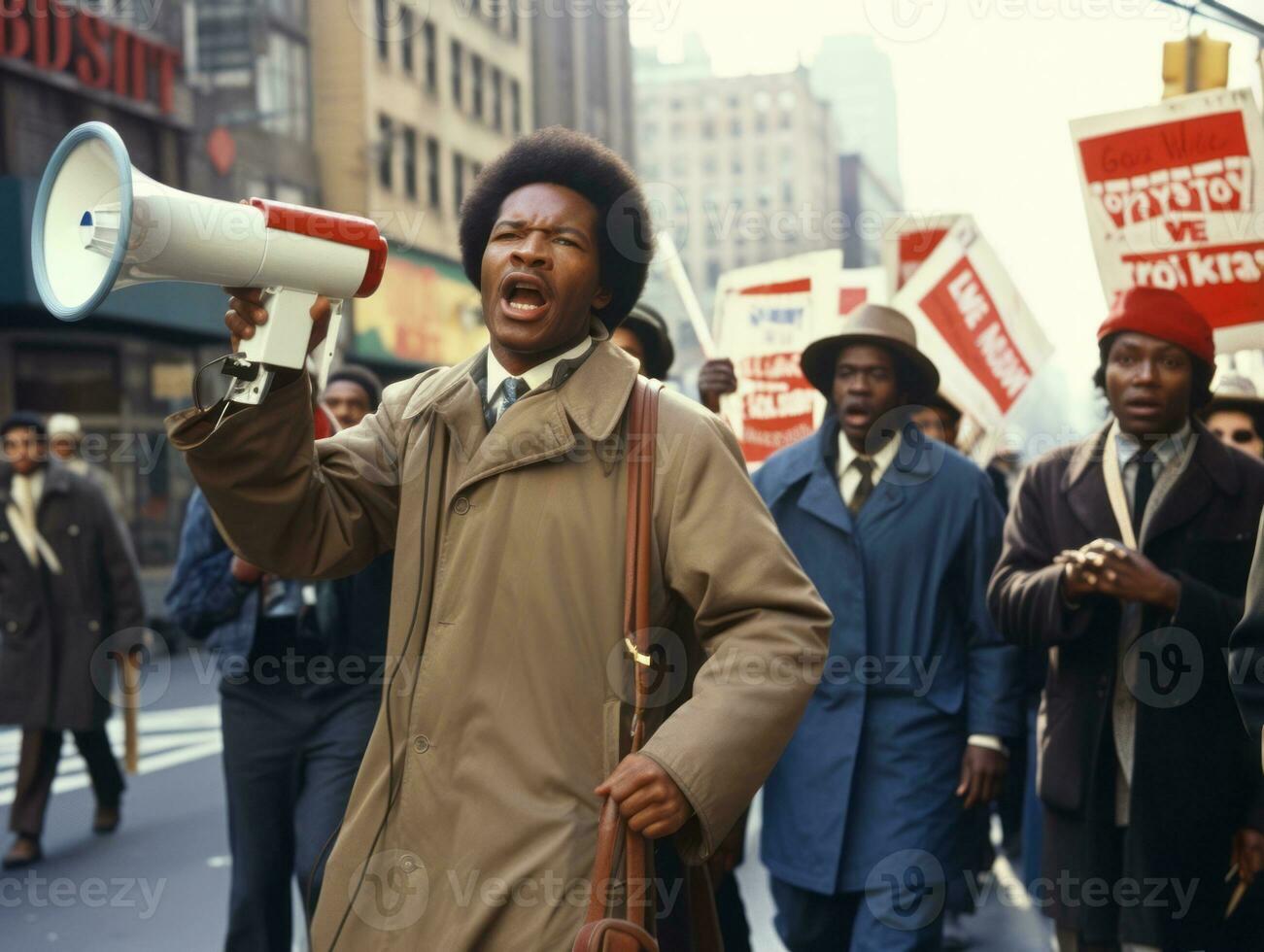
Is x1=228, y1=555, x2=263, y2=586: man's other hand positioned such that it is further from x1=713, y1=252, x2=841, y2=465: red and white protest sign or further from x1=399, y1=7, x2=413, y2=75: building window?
x1=399, y1=7, x2=413, y2=75: building window

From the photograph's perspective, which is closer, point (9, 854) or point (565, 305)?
point (565, 305)

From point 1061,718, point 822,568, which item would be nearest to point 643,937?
point 1061,718

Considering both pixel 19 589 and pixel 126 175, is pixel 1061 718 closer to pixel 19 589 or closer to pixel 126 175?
pixel 126 175

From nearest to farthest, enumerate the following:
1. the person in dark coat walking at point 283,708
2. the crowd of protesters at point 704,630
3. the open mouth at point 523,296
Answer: the crowd of protesters at point 704,630 → the open mouth at point 523,296 → the person in dark coat walking at point 283,708

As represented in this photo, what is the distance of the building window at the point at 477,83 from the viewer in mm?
43562

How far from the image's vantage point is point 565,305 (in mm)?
3234

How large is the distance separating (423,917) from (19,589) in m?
6.74

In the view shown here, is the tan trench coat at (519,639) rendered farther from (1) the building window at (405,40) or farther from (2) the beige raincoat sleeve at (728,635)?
(1) the building window at (405,40)

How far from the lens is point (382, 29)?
37094 millimetres

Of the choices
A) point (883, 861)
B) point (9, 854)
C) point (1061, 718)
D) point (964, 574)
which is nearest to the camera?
point (1061, 718)

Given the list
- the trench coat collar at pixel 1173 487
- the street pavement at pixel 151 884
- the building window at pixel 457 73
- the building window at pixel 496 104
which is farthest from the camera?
the building window at pixel 496 104

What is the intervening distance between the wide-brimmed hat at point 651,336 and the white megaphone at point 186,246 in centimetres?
311

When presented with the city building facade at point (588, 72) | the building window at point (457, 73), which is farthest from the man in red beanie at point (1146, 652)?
the city building facade at point (588, 72)

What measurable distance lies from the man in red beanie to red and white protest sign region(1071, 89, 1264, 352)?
0.99 m
